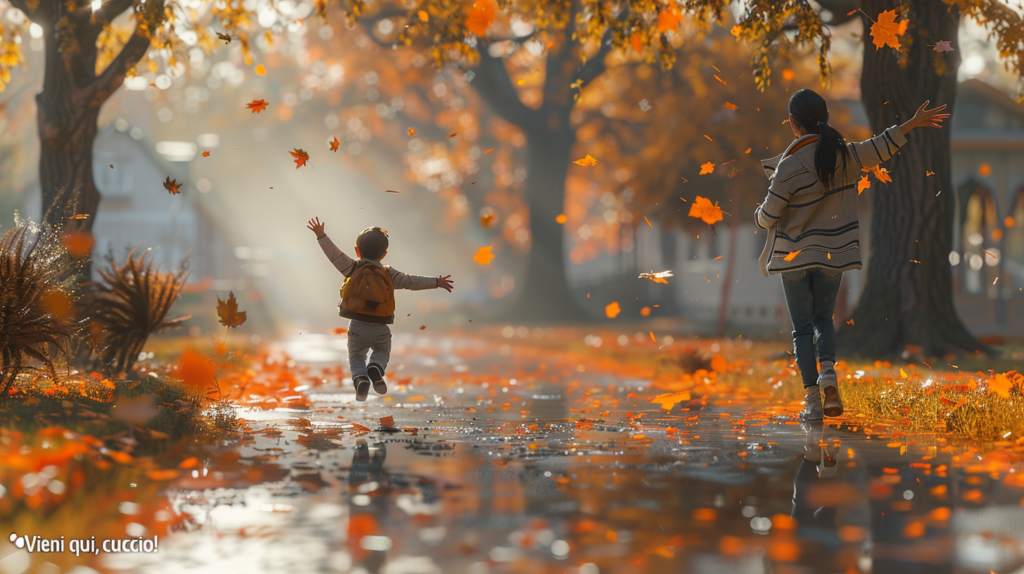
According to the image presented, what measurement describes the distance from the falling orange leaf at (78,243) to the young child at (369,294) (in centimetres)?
296

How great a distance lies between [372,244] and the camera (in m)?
8.76

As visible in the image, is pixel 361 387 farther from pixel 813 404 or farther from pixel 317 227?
pixel 813 404

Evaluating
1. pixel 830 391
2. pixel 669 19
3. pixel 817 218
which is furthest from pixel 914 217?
pixel 830 391

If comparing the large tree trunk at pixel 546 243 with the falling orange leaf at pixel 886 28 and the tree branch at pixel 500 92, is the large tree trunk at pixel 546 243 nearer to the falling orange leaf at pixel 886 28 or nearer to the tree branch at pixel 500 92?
the tree branch at pixel 500 92

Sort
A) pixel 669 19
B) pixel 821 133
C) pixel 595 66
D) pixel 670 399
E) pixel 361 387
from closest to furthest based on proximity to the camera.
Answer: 1. pixel 821 133
2. pixel 361 387
3. pixel 670 399
4. pixel 669 19
5. pixel 595 66

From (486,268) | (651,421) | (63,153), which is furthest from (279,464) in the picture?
(486,268)

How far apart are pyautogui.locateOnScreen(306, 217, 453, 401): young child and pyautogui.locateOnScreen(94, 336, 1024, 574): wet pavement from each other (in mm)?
524

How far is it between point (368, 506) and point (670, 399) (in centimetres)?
596

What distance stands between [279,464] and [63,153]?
789cm

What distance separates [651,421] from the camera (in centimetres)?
863

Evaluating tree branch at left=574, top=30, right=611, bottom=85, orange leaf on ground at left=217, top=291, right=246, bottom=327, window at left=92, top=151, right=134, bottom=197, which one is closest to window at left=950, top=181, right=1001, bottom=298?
tree branch at left=574, top=30, right=611, bottom=85

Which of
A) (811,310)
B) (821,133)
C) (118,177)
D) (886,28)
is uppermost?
(118,177)

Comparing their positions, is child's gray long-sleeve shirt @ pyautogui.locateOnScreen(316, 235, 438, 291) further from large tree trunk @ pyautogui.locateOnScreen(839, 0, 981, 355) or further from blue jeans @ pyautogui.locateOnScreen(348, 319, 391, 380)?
large tree trunk @ pyautogui.locateOnScreen(839, 0, 981, 355)

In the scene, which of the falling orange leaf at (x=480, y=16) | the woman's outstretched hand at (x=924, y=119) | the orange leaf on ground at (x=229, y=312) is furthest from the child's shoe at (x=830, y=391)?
the falling orange leaf at (x=480, y=16)
